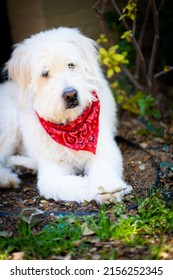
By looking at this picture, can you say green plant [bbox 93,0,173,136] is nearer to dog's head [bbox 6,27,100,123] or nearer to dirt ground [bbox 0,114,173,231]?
dirt ground [bbox 0,114,173,231]

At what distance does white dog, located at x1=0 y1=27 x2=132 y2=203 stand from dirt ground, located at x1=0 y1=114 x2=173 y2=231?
0.28 ft

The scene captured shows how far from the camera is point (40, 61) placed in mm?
3596

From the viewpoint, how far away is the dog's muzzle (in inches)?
137

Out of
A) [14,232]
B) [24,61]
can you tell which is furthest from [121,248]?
[24,61]

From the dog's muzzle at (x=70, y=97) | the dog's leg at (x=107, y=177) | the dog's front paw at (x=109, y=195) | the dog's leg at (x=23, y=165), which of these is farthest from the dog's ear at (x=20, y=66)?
the dog's front paw at (x=109, y=195)

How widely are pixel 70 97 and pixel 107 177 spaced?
74 centimetres

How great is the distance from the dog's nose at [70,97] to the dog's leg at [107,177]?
24.4 inches

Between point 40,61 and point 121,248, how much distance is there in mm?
1707

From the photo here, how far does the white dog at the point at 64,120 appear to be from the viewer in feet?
11.7

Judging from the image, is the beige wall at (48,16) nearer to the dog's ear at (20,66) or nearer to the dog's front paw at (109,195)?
the dog's ear at (20,66)

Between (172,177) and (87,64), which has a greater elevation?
(87,64)

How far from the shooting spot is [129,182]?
3910 millimetres

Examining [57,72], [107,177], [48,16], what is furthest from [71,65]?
[48,16]
